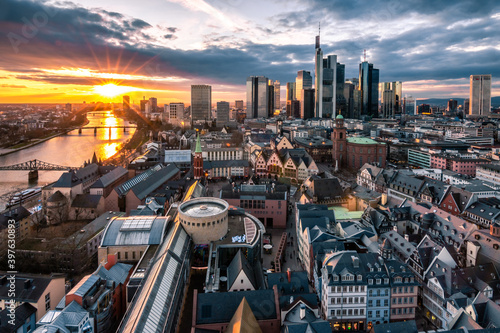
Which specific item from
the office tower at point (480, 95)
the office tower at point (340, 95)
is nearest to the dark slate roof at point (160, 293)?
the office tower at point (340, 95)

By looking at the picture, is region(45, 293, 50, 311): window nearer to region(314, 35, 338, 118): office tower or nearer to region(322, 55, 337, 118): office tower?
region(314, 35, 338, 118): office tower

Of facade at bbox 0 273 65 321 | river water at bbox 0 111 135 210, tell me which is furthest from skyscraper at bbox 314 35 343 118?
facade at bbox 0 273 65 321

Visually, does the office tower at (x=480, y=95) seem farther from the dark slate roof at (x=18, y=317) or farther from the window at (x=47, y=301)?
the dark slate roof at (x=18, y=317)

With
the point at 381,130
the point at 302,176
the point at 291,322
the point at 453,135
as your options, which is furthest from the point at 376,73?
the point at 291,322

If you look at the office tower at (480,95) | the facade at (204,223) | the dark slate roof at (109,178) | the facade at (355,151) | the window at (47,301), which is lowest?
the window at (47,301)

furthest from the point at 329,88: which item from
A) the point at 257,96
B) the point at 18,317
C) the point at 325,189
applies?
the point at 18,317

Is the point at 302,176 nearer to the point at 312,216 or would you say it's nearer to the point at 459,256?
the point at 312,216
